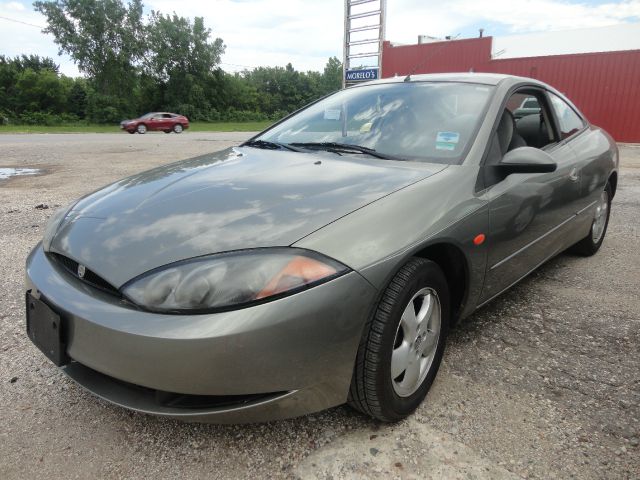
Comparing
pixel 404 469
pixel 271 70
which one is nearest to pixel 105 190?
pixel 404 469

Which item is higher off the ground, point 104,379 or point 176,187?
point 176,187

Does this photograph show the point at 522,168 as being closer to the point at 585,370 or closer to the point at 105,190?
the point at 585,370

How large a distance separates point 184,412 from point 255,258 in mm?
522

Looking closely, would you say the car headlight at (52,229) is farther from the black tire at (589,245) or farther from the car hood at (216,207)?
the black tire at (589,245)

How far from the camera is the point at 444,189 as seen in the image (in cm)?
202

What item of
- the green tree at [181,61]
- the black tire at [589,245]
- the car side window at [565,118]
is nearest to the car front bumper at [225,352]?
the car side window at [565,118]

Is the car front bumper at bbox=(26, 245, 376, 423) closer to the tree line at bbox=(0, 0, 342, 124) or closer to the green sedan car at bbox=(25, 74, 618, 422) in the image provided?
the green sedan car at bbox=(25, 74, 618, 422)

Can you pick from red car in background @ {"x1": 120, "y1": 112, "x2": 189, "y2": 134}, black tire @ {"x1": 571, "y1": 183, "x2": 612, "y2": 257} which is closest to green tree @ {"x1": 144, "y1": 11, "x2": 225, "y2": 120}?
red car in background @ {"x1": 120, "y1": 112, "x2": 189, "y2": 134}

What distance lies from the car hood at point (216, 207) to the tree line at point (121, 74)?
45578mm

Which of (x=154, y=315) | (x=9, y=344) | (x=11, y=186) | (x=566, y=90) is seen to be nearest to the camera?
(x=154, y=315)

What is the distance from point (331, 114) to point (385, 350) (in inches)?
68.4

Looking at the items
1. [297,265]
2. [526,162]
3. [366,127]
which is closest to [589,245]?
[526,162]

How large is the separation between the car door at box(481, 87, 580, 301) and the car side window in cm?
11

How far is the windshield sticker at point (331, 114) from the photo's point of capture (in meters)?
2.91
